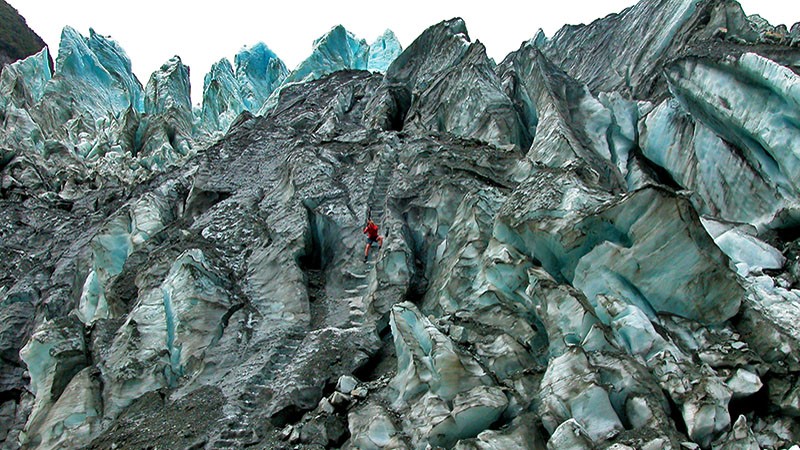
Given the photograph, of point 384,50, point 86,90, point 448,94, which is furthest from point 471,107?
point 86,90

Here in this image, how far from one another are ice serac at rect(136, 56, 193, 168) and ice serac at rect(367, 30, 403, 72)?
19997mm

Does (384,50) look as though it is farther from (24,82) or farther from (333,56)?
(24,82)

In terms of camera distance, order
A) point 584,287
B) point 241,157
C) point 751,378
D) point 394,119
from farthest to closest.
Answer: point 394,119
point 241,157
point 584,287
point 751,378

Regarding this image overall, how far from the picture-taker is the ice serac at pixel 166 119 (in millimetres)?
42125

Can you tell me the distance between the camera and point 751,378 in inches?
351

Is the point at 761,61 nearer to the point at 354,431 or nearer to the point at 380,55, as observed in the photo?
the point at 354,431

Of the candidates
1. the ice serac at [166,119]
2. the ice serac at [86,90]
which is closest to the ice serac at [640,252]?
the ice serac at [166,119]

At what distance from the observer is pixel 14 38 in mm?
86062

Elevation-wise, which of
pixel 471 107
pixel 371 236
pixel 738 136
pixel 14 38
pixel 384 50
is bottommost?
pixel 738 136

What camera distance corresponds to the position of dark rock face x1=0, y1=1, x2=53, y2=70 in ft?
271

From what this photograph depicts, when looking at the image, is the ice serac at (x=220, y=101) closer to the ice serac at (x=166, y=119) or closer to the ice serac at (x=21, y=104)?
the ice serac at (x=166, y=119)

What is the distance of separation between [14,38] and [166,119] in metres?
56.3

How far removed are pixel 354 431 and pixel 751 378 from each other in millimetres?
6348

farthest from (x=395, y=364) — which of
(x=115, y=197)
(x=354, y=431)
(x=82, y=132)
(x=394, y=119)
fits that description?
(x=82, y=132)
